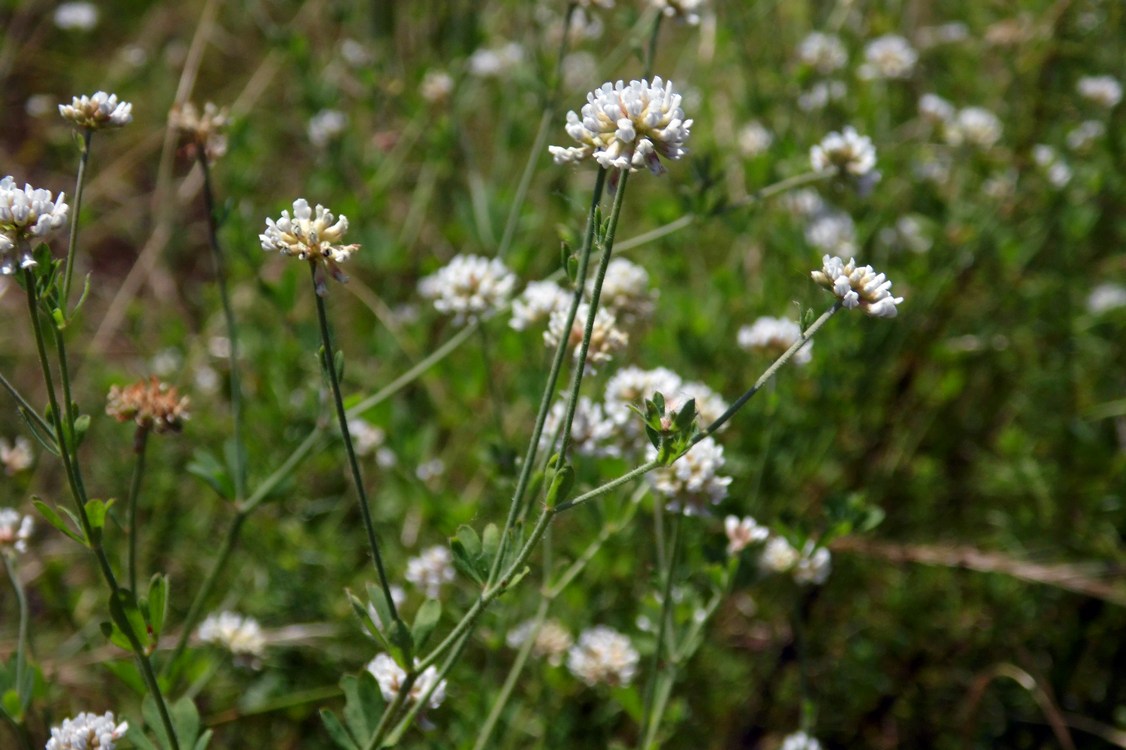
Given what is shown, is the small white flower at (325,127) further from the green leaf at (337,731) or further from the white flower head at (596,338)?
the green leaf at (337,731)

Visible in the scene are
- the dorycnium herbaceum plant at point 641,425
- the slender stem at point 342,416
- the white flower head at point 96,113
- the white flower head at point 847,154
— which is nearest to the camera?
the slender stem at point 342,416

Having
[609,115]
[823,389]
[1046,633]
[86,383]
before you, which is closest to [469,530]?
[609,115]

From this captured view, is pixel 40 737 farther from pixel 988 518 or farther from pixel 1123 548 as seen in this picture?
pixel 1123 548

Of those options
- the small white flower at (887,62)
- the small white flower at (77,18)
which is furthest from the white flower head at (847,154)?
the small white flower at (77,18)

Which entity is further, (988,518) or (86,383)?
(86,383)

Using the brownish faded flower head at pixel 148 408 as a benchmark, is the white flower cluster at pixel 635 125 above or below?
above

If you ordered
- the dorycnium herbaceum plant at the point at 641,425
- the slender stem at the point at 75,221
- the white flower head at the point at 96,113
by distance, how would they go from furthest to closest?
the dorycnium herbaceum plant at the point at 641,425, the white flower head at the point at 96,113, the slender stem at the point at 75,221

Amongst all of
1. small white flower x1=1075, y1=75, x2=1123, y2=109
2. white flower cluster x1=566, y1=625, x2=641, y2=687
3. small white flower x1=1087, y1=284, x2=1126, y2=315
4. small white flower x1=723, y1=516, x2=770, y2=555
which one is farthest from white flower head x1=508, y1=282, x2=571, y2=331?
small white flower x1=1075, y1=75, x2=1123, y2=109
